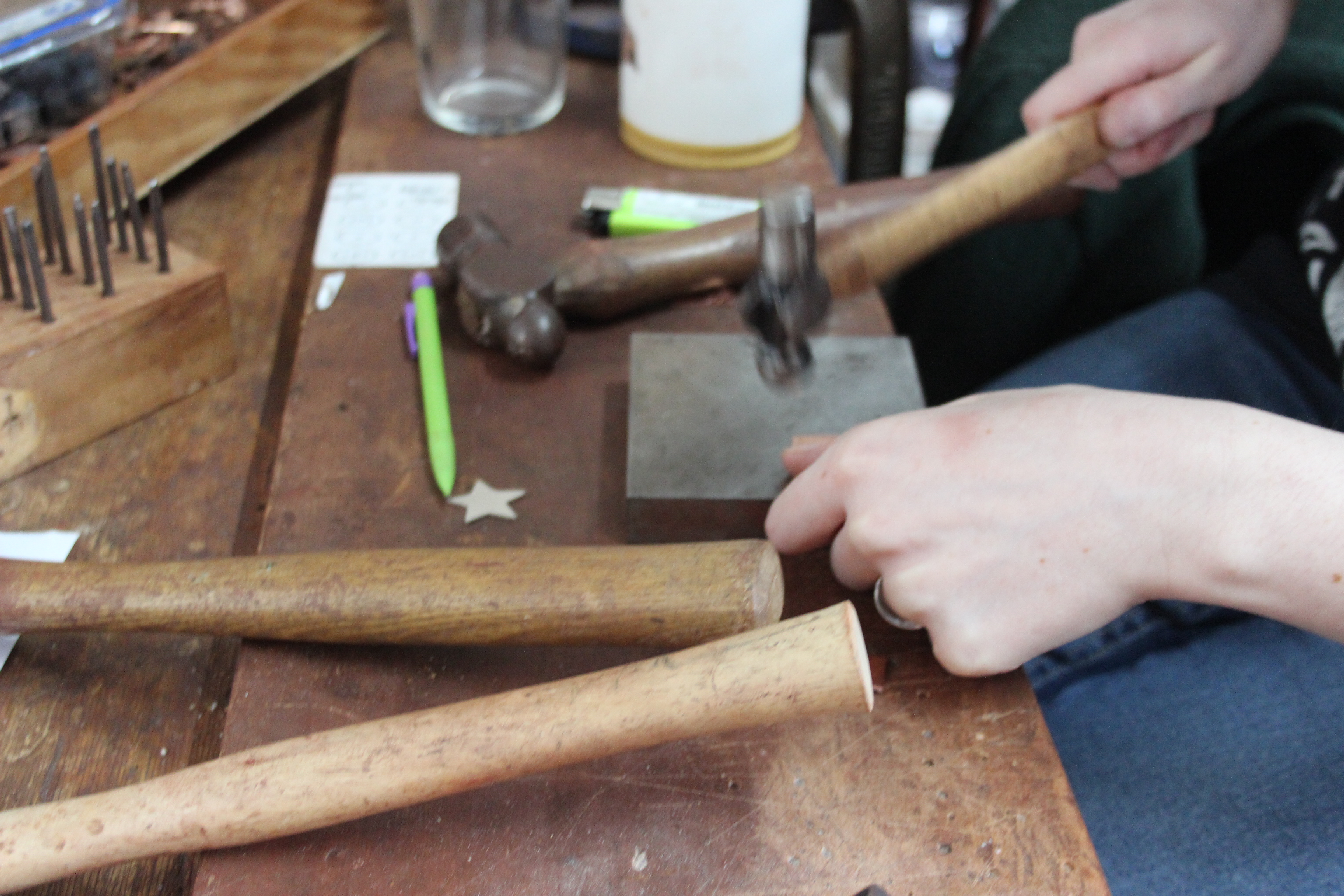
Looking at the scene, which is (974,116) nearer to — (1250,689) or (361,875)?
(1250,689)

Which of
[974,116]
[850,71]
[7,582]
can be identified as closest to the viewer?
[7,582]

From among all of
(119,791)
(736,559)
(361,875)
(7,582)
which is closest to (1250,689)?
(736,559)

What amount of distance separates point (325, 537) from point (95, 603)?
169 mm

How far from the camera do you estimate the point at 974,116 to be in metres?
1.41

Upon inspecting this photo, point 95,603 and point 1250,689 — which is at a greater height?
point 95,603

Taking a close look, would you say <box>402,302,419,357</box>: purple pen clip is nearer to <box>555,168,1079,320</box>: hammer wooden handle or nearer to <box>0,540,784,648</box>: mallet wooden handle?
<box>555,168,1079,320</box>: hammer wooden handle

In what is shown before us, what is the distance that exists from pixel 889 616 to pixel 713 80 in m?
0.72

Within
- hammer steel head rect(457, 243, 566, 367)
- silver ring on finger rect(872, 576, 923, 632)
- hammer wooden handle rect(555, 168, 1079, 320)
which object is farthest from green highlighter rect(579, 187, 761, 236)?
silver ring on finger rect(872, 576, 923, 632)

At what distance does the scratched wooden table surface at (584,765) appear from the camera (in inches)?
24.0

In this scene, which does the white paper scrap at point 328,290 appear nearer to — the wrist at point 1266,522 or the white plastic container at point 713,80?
the white plastic container at point 713,80

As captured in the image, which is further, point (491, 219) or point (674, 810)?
point (491, 219)

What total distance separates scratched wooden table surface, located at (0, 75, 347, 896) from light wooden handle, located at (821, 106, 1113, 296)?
55 centimetres

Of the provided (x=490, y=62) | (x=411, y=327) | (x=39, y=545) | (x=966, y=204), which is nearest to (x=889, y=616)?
(x=966, y=204)

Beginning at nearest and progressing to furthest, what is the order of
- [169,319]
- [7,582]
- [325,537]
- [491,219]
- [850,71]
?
[7,582] < [325,537] < [169,319] < [491,219] < [850,71]
